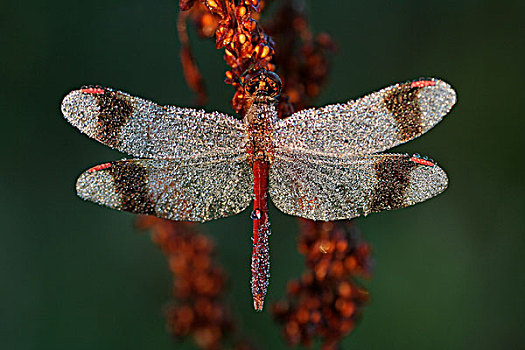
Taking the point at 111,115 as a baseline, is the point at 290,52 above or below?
above

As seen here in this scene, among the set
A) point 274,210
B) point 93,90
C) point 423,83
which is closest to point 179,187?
point 93,90

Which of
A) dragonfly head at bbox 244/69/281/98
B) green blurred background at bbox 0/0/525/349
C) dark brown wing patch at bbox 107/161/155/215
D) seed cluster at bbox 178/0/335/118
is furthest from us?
green blurred background at bbox 0/0/525/349

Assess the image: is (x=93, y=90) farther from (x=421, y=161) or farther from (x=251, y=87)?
(x=421, y=161)

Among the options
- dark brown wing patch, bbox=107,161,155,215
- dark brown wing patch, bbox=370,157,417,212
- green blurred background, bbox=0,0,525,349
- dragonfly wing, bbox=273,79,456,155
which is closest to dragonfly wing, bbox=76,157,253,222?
dark brown wing patch, bbox=107,161,155,215

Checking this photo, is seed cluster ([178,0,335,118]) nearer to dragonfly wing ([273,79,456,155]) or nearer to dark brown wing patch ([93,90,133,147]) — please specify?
dragonfly wing ([273,79,456,155])

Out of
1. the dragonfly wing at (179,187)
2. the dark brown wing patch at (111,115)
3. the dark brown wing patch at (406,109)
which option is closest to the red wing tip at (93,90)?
the dark brown wing patch at (111,115)

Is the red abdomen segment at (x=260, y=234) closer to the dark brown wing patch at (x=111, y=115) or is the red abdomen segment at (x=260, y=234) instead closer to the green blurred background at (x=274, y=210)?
the dark brown wing patch at (x=111, y=115)
